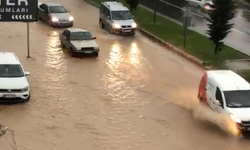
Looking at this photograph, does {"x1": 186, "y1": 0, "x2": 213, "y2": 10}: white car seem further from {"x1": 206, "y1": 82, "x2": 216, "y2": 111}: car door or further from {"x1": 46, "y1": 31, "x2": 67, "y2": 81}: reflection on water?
{"x1": 206, "y1": 82, "x2": 216, "y2": 111}: car door

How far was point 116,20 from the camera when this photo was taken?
3444 cm

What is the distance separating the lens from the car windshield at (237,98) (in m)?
18.4

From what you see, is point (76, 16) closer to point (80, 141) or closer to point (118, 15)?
point (118, 15)

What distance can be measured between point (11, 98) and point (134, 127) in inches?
186

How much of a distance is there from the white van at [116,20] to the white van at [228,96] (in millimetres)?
13921

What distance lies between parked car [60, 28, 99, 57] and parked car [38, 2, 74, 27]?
5265mm

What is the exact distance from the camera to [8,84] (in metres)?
19.9

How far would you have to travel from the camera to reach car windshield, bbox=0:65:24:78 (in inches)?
813

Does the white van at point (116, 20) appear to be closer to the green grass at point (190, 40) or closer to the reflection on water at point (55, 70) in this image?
the green grass at point (190, 40)

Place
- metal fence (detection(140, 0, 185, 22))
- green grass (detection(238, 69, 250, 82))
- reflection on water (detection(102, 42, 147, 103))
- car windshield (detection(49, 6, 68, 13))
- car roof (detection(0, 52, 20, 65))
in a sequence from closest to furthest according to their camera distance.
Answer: car roof (detection(0, 52, 20, 65)), reflection on water (detection(102, 42, 147, 103)), green grass (detection(238, 69, 250, 82)), car windshield (detection(49, 6, 68, 13)), metal fence (detection(140, 0, 185, 22))

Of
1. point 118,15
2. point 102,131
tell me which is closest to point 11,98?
point 102,131

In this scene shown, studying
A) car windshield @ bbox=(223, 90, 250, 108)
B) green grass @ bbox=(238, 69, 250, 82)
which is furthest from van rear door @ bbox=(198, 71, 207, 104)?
green grass @ bbox=(238, 69, 250, 82)

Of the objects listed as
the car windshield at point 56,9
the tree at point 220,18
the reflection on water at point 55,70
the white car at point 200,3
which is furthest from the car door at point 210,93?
the white car at point 200,3

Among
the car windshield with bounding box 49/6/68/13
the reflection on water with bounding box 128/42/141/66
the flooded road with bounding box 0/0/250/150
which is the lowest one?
the flooded road with bounding box 0/0/250/150
